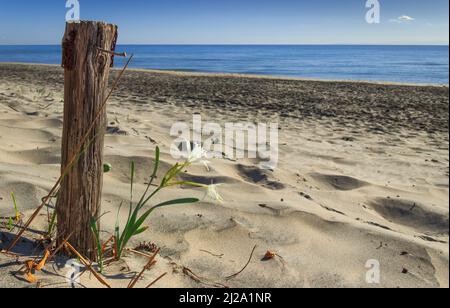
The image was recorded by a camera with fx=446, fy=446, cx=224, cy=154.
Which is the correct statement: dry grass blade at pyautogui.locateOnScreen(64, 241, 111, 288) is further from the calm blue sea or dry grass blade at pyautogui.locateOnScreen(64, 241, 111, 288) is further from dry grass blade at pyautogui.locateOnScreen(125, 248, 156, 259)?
the calm blue sea

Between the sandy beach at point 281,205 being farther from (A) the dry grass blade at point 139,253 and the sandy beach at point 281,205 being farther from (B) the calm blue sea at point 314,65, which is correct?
(B) the calm blue sea at point 314,65

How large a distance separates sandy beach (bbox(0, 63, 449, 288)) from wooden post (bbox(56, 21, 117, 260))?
21cm

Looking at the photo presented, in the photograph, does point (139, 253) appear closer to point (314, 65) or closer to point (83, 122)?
point (83, 122)

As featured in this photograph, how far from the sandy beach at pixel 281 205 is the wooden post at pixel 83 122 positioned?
21 cm

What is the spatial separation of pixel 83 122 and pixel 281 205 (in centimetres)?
158

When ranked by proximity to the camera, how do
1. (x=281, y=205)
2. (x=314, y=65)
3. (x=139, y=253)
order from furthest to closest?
(x=314, y=65) → (x=281, y=205) → (x=139, y=253)

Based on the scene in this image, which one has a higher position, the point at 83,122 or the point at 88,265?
the point at 83,122

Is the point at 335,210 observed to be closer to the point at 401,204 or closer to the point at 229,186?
the point at 401,204

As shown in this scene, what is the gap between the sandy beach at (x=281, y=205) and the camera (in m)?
2.20

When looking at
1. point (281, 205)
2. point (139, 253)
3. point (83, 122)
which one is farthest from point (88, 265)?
point (281, 205)

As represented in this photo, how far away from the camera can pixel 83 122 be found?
1.95 metres

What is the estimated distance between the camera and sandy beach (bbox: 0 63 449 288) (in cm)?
220

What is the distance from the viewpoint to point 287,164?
438 cm
